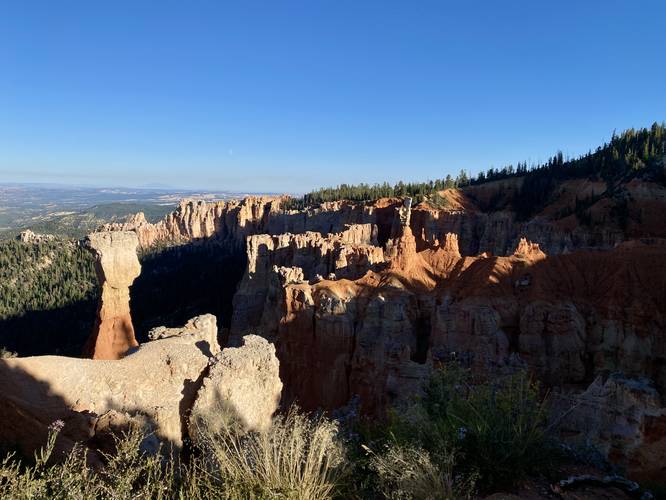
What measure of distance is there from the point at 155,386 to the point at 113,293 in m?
9.47

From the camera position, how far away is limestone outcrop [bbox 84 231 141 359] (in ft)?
59.1

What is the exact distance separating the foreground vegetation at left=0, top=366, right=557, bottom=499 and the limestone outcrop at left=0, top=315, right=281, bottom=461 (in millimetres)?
1721

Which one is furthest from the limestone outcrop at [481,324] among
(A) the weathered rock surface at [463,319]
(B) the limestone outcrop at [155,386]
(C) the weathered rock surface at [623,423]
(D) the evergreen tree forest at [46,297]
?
(D) the evergreen tree forest at [46,297]

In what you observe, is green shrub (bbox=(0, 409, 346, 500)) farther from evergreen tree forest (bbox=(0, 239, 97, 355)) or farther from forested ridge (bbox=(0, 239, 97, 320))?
forested ridge (bbox=(0, 239, 97, 320))

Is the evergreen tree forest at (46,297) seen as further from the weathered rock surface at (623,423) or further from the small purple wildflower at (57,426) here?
the weathered rock surface at (623,423)

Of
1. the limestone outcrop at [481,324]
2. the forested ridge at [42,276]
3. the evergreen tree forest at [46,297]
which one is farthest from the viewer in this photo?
the forested ridge at [42,276]

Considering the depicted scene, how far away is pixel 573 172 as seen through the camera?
232 feet

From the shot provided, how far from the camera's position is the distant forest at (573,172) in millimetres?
58656

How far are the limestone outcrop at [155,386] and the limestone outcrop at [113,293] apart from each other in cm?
747

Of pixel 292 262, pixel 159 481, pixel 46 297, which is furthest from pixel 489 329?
pixel 46 297

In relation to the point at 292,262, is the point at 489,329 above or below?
below

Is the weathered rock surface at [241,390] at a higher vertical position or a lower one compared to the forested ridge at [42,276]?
higher

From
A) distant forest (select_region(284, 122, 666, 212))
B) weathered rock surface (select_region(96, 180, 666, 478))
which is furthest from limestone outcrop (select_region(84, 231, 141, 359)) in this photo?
distant forest (select_region(284, 122, 666, 212))

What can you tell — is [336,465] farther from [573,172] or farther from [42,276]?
[573,172]
